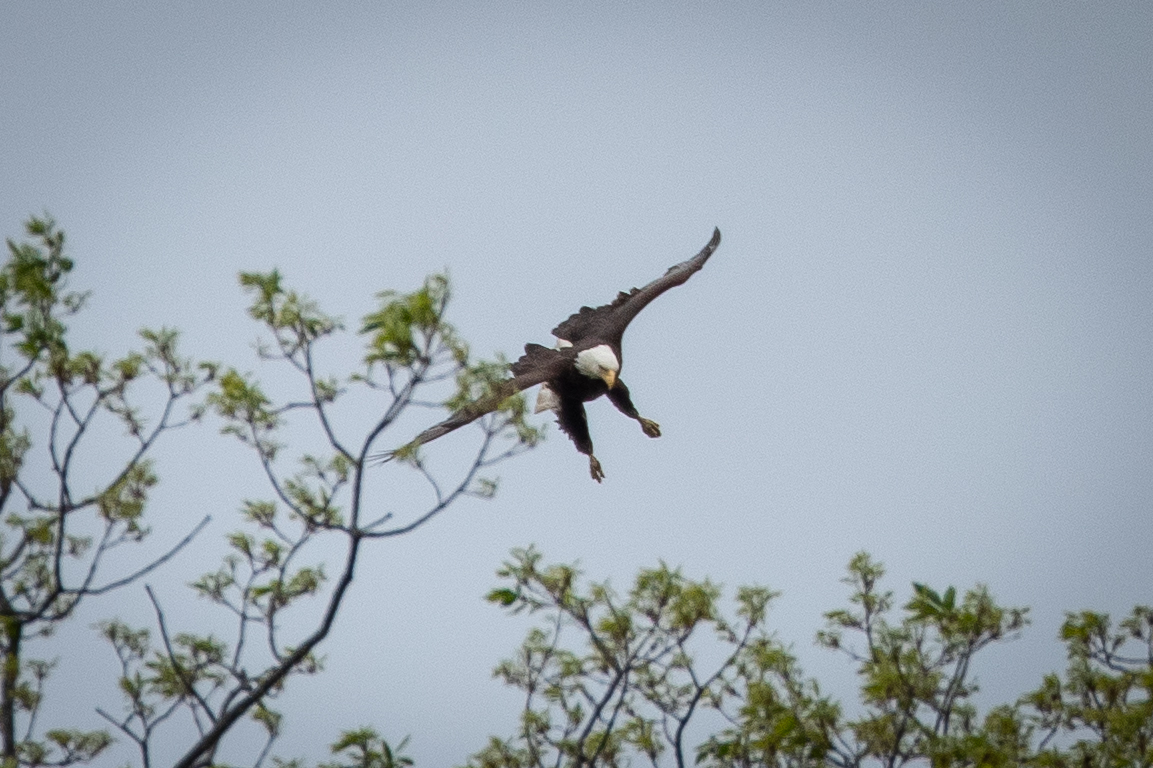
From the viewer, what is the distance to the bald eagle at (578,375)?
6445mm

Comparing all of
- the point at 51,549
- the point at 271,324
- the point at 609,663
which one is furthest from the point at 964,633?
the point at 51,549

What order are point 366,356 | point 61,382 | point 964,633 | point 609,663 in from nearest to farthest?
point 366,356 < point 61,382 < point 964,633 < point 609,663

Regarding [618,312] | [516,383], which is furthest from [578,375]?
[618,312]

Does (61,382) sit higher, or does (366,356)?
(61,382)

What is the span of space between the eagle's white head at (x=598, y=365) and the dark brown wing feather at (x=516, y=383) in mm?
78

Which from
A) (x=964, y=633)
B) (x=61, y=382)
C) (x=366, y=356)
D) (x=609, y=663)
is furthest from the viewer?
(x=609, y=663)

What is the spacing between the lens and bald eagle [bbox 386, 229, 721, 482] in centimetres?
645

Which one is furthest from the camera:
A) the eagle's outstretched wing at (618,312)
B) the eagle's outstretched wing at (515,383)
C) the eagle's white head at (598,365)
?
the eagle's outstretched wing at (618,312)

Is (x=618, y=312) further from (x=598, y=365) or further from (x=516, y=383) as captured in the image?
(x=516, y=383)

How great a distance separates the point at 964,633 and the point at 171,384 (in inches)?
Result: 241

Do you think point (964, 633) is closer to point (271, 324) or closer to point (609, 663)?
point (609, 663)

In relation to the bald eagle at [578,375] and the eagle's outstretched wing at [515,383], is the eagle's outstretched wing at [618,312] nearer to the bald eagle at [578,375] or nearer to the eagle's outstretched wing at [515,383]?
the bald eagle at [578,375]

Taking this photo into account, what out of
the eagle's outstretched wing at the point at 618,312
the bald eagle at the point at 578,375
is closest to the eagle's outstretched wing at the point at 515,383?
the bald eagle at the point at 578,375

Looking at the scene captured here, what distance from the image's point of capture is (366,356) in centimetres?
646
